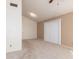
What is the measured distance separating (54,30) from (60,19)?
101 cm

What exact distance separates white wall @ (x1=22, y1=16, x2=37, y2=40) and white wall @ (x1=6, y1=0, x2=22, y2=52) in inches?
196

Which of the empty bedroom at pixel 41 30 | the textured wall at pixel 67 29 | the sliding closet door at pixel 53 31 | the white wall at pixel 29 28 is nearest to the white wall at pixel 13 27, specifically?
the empty bedroom at pixel 41 30

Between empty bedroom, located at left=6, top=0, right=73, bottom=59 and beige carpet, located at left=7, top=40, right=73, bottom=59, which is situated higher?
empty bedroom, located at left=6, top=0, right=73, bottom=59

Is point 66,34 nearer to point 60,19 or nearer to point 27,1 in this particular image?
point 60,19

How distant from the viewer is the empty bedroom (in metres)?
4.18

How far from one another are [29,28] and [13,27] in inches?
212

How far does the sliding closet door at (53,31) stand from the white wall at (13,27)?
2.88 meters

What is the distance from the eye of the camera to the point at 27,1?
6340mm

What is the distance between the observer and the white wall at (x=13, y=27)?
4230 mm

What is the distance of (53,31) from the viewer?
284 inches

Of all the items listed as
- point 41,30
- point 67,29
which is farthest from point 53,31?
point 41,30

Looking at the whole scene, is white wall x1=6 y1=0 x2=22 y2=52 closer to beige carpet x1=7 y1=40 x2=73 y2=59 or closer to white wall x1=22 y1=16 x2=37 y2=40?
beige carpet x1=7 y1=40 x2=73 y2=59

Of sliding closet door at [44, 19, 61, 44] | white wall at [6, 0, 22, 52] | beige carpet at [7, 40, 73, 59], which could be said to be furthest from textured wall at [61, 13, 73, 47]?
white wall at [6, 0, 22, 52]

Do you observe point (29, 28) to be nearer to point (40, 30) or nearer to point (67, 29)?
point (40, 30)
